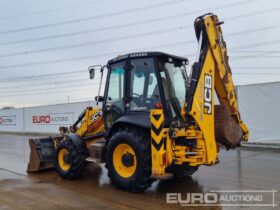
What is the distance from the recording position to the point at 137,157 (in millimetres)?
6246

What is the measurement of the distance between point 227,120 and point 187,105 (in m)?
0.82

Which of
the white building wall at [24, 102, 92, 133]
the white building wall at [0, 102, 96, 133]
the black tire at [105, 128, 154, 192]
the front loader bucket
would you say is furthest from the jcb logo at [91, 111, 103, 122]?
the white building wall at [24, 102, 92, 133]

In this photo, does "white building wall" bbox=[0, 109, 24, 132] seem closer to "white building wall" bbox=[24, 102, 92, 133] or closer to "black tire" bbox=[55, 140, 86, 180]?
"white building wall" bbox=[24, 102, 92, 133]

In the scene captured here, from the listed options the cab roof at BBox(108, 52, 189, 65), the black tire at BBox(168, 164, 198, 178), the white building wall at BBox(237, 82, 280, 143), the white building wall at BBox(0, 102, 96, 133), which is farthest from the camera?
the white building wall at BBox(0, 102, 96, 133)

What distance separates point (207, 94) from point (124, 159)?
1.92 m

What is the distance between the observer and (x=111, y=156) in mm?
6754

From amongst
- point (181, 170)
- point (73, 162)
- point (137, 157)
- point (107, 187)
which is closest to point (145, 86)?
point (137, 157)

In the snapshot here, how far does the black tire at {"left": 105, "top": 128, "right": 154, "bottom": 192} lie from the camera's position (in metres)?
6.16

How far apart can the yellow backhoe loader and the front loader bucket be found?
109cm

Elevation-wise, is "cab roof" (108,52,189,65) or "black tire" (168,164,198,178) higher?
"cab roof" (108,52,189,65)

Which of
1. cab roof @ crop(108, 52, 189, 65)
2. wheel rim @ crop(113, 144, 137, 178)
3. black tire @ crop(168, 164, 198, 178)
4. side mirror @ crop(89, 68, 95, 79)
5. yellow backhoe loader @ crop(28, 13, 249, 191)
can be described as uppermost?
cab roof @ crop(108, 52, 189, 65)

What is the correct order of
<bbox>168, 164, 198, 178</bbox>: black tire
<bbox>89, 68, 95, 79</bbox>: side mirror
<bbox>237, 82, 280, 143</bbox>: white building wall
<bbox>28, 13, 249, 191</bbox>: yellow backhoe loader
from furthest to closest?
<bbox>237, 82, 280, 143</bbox>: white building wall
<bbox>89, 68, 95, 79</bbox>: side mirror
<bbox>168, 164, 198, 178</bbox>: black tire
<bbox>28, 13, 249, 191</bbox>: yellow backhoe loader

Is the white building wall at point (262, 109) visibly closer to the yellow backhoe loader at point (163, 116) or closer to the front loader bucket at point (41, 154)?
the yellow backhoe loader at point (163, 116)

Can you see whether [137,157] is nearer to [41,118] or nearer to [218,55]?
[218,55]
